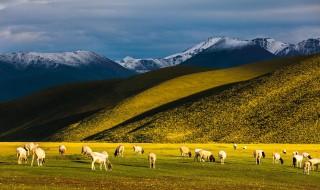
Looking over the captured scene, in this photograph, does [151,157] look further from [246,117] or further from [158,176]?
[246,117]

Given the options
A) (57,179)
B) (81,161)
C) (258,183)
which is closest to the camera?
(57,179)

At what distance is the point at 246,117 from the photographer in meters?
172

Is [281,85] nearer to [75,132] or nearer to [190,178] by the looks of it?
[75,132]

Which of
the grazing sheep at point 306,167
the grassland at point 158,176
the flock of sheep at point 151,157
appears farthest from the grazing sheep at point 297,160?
the grazing sheep at point 306,167

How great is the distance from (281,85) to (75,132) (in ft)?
200

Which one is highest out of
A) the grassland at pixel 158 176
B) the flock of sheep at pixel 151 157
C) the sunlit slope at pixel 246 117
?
the sunlit slope at pixel 246 117

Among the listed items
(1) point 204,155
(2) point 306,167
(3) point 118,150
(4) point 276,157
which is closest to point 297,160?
(4) point 276,157

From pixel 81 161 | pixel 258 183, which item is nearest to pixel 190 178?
pixel 258 183

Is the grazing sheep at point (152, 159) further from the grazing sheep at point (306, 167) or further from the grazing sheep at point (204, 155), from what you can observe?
the grazing sheep at point (306, 167)

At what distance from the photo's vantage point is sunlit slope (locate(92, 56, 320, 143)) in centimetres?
15612

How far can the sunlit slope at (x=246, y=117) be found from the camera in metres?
156

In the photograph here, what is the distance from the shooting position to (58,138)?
186750mm

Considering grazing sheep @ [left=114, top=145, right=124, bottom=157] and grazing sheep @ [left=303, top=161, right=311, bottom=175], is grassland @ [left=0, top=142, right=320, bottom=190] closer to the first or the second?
grazing sheep @ [left=303, top=161, right=311, bottom=175]

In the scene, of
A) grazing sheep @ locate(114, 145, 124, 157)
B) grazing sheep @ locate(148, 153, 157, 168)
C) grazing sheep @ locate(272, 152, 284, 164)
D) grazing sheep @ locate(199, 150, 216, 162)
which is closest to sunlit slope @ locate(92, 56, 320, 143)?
grazing sheep @ locate(272, 152, 284, 164)
